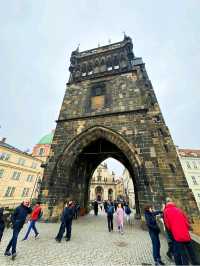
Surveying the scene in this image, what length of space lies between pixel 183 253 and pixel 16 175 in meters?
24.5

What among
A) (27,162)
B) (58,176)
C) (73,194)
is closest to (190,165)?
(73,194)

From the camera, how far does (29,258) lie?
137 inches

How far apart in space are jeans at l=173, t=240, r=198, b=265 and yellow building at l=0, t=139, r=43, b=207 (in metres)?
22.3

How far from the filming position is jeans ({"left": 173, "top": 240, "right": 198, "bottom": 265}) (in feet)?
8.73

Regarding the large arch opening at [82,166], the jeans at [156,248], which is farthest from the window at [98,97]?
the jeans at [156,248]

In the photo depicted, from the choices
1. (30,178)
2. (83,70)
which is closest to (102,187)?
(30,178)

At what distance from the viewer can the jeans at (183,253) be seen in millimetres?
2661

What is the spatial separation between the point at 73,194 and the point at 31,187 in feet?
60.5

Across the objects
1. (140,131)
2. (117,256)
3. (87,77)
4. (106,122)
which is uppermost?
(87,77)

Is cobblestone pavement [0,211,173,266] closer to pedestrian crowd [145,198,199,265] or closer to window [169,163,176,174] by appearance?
pedestrian crowd [145,198,199,265]

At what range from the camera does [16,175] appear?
70.9 ft

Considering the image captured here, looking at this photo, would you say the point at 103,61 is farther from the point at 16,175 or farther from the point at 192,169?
the point at 192,169

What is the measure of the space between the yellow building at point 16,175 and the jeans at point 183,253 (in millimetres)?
22258

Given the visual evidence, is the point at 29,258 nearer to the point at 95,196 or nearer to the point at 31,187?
the point at 31,187
